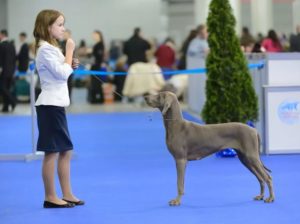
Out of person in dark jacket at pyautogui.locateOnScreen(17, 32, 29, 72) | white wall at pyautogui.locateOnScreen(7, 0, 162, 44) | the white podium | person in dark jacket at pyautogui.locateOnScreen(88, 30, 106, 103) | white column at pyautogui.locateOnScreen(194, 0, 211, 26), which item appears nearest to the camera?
the white podium

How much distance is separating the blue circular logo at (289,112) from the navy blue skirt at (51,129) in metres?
3.82

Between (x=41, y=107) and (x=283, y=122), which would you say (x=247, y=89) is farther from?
A: (x=41, y=107)

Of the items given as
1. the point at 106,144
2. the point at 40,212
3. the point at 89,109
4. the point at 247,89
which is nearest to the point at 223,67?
the point at 247,89

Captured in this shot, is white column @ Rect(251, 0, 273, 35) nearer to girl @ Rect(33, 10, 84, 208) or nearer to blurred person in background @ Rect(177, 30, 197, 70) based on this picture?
blurred person in background @ Rect(177, 30, 197, 70)

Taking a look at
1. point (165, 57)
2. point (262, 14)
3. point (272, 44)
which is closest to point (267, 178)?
point (272, 44)

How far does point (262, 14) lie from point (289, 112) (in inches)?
774

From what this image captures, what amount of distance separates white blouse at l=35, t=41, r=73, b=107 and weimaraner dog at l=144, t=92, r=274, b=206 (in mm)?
677

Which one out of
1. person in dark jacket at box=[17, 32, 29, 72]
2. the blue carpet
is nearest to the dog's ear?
the blue carpet

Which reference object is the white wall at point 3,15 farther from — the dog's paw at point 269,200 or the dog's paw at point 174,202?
the dog's paw at point 269,200

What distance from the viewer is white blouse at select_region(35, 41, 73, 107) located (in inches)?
230

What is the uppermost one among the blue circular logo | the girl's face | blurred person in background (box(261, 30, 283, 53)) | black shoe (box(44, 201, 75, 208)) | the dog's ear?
the girl's face

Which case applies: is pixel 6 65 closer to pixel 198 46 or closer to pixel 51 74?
pixel 198 46

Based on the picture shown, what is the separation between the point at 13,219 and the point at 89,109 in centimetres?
1163

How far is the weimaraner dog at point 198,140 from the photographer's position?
600 cm
